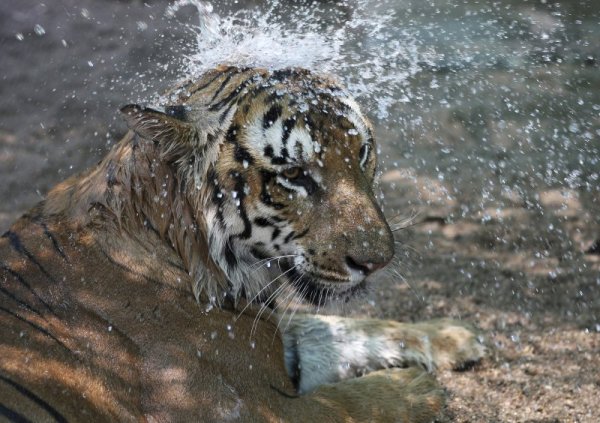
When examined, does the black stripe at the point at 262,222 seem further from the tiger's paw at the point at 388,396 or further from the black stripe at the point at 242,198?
the tiger's paw at the point at 388,396

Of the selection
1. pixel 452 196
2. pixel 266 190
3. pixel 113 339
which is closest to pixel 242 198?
pixel 266 190

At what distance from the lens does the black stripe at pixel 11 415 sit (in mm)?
1987

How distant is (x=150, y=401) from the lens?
2.22 meters

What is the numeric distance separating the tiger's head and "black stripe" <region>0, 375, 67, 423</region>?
53 cm

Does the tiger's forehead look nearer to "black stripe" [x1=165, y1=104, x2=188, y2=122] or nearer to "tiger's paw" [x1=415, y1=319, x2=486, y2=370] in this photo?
"black stripe" [x1=165, y1=104, x2=188, y2=122]

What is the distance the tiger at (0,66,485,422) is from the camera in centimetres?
221

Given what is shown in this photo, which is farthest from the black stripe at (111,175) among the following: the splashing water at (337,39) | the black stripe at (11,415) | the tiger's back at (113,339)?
the splashing water at (337,39)

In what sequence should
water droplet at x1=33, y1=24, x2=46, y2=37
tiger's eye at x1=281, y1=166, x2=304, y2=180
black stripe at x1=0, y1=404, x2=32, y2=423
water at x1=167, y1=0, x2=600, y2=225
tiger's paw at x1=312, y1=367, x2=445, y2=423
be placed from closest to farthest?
black stripe at x1=0, y1=404, x2=32, y2=423 < tiger's eye at x1=281, y1=166, x2=304, y2=180 < tiger's paw at x1=312, y1=367, x2=445, y2=423 < water at x1=167, y1=0, x2=600, y2=225 < water droplet at x1=33, y1=24, x2=46, y2=37

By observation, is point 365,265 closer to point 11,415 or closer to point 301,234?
point 301,234

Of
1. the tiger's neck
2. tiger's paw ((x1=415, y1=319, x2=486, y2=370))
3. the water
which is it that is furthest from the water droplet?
tiger's paw ((x1=415, y1=319, x2=486, y2=370))

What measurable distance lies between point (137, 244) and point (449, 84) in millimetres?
2783

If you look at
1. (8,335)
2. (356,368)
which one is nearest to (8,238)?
(8,335)

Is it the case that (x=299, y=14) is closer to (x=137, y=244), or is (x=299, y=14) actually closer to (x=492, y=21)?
(x=492, y=21)

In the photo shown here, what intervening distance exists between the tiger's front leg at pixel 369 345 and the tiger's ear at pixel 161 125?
991 mm
